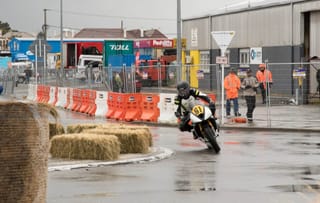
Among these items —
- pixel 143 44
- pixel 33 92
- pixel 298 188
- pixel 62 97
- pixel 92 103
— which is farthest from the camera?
pixel 143 44

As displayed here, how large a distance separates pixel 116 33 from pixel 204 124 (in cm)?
12603

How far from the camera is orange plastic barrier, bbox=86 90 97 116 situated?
31.8 meters

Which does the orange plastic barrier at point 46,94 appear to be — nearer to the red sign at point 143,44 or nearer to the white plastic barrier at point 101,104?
the white plastic barrier at point 101,104

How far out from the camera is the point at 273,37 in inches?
1662

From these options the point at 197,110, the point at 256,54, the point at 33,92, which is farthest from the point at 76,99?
the point at 197,110

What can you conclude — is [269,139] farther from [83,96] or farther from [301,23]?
[301,23]

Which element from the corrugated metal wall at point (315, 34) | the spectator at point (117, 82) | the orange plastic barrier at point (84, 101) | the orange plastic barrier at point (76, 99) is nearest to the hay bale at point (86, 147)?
the orange plastic barrier at point (84, 101)

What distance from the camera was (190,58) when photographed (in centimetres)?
5334

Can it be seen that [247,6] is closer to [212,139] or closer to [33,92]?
[33,92]


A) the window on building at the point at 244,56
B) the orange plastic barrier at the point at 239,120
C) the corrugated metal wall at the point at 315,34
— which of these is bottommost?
the orange plastic barrier at the point at 239,120

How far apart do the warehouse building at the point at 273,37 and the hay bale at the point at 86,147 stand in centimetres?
1755

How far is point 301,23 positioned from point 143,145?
25.4m

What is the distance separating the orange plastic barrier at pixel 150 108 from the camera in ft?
88.8

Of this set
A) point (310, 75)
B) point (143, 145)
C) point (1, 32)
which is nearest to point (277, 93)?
point (310, 75)
